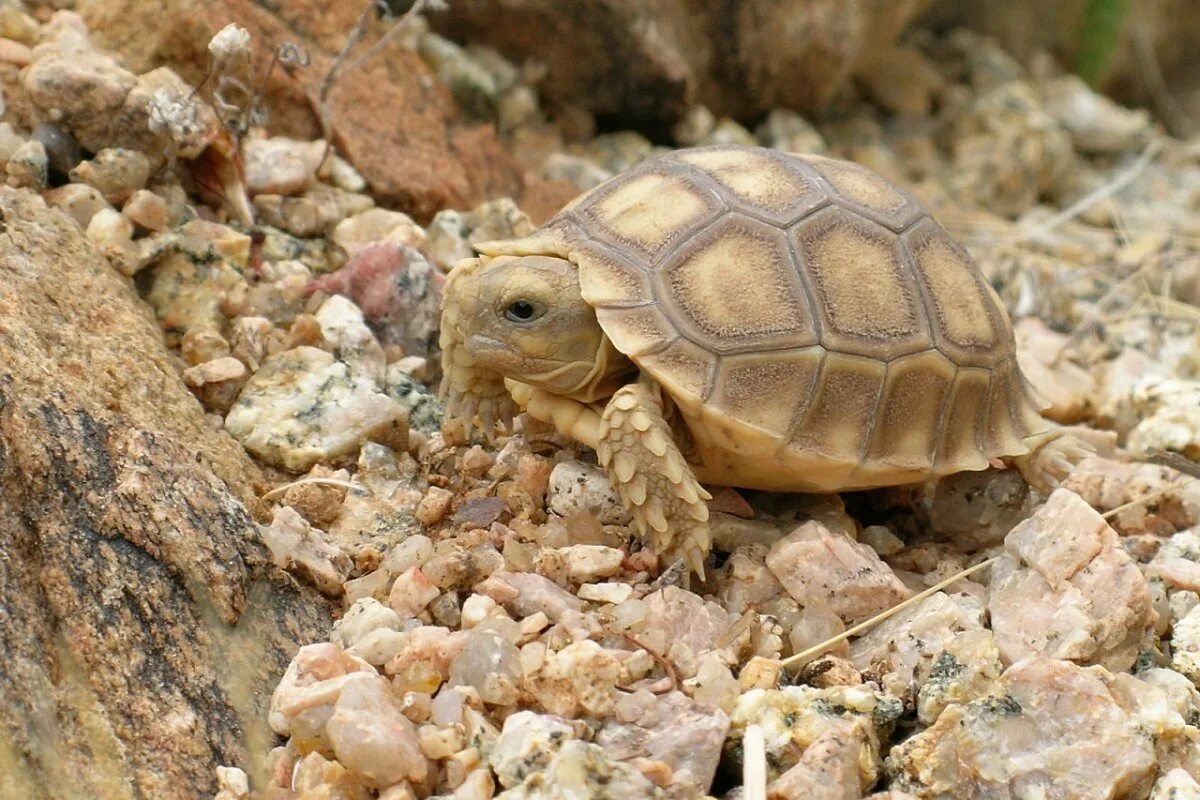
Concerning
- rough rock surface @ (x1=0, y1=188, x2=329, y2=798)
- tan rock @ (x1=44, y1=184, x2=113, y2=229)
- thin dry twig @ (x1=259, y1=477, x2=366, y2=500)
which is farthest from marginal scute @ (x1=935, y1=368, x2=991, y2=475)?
tan rock @ (x1=44, y1=184, x2=113, y2=229)

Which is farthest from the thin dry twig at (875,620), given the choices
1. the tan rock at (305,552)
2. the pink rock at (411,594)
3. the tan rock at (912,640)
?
the tan rock at (305,552)

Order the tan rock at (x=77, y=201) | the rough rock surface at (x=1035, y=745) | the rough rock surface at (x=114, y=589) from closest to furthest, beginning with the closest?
the rough rock surface at (x=114, y=589) < the rough rock surface at (x=1035, y=745) < the tan rock at (x=77, y=201)

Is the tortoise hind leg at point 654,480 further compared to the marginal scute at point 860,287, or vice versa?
the marginal scute at point 860,287

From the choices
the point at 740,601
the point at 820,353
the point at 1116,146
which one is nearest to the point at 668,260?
the point at 820,353

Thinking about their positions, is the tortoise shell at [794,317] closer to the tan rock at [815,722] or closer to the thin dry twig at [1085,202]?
the tan rock at [815,722]

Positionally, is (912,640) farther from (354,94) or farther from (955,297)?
(354,94)

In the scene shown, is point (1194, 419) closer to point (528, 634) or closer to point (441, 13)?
point (528, 634)
